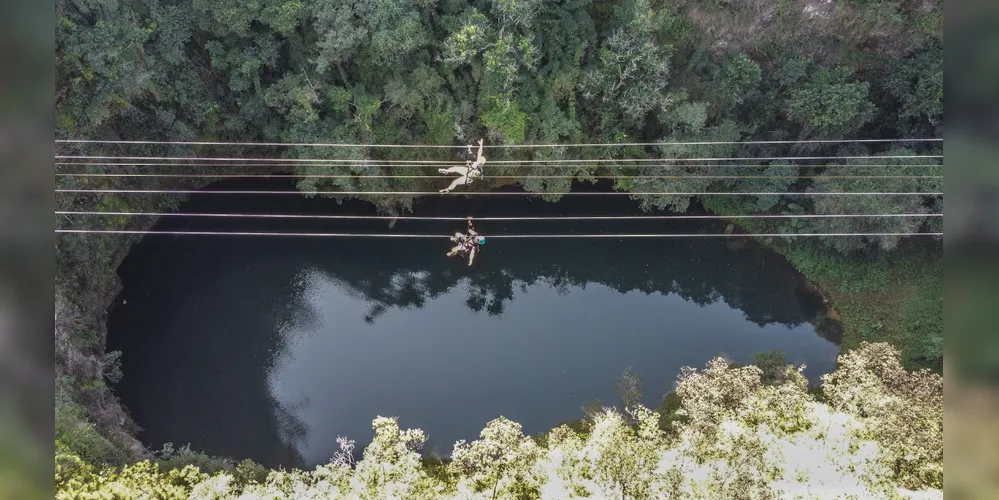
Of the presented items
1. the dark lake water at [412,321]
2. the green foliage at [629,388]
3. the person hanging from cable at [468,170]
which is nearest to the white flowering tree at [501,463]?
the dark lake water at [412,321]

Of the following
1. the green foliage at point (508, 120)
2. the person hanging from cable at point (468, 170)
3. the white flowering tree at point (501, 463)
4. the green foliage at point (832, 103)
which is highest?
the green foliage at point (832, 103)

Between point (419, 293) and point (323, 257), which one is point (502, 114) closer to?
point (419, 293)

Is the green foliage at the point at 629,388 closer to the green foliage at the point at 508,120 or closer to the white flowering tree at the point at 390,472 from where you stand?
the white flowering tree at the point at 390,472

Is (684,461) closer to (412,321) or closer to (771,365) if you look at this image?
(771,365)

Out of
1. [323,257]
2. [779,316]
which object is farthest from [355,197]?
[779,316]

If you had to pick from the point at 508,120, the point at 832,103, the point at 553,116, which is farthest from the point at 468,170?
the point at 832,103

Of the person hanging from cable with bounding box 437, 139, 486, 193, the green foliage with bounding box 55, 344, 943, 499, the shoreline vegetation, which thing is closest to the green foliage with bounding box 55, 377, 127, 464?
the shoreline vegetation
